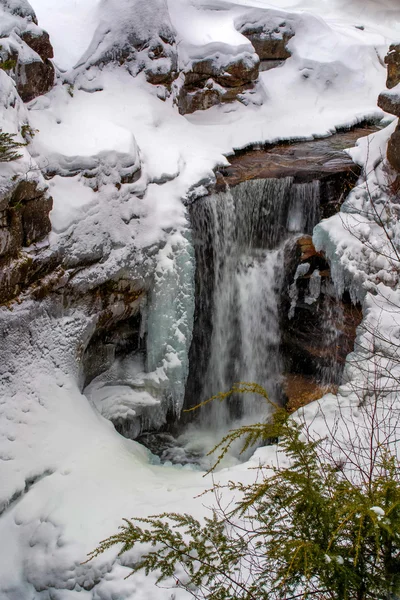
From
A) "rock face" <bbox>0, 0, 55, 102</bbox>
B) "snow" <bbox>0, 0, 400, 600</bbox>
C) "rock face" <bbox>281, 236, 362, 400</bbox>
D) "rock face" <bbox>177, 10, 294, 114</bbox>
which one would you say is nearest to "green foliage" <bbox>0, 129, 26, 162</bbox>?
"snow" <bbox>0, 0, 400, 600</bbox>

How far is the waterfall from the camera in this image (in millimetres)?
7879

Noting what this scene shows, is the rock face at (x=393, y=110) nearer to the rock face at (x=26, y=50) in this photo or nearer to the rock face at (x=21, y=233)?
the rock face at (x=21, y=233)

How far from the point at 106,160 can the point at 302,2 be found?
1688 cm

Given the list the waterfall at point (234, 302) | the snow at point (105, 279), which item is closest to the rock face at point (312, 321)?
the waterfall at point (234, 302)

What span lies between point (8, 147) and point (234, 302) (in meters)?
4.03

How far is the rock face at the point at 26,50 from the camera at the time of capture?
762 cm

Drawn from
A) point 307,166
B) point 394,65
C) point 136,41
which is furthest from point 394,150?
point 136,41

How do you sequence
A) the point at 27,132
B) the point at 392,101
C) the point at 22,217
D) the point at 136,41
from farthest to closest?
1. the point at 136,41
2. the point at 392,101
3. the point at 27,132
4. the point at 22,217

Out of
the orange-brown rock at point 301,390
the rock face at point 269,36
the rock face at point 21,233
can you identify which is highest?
the rock face at point 269,36

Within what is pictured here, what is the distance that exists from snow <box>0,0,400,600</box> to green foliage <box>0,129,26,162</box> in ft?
0.33

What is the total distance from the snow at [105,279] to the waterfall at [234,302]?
0.62 meters

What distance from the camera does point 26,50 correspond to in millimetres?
7891

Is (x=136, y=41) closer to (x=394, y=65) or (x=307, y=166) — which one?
(x=307, y=166)

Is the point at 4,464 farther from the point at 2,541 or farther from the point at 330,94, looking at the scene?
the point at 330,94
